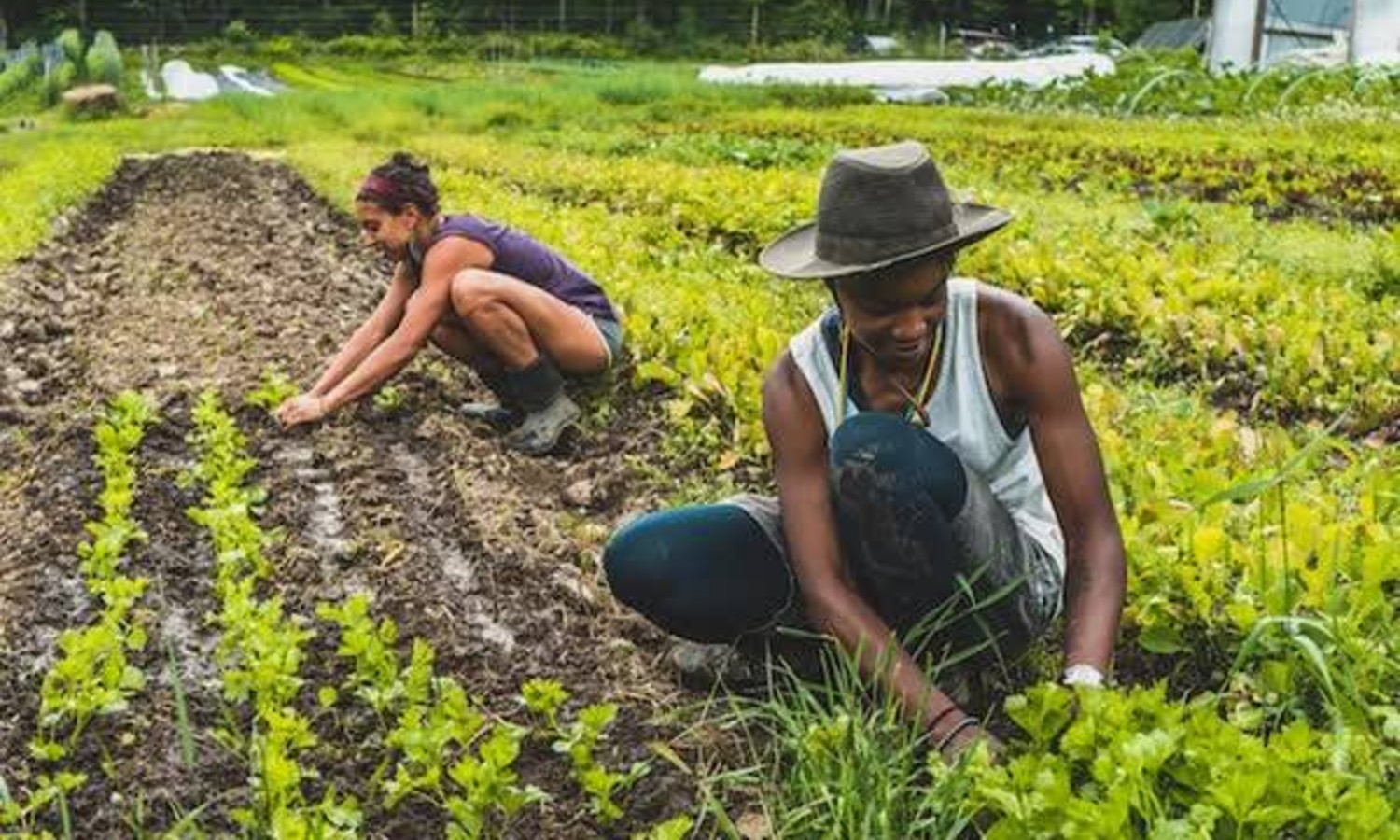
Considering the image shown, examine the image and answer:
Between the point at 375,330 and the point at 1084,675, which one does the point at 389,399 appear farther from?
the point at 1084,675

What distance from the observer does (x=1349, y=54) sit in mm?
21562

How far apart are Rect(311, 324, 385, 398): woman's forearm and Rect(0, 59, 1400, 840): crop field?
0.66ft

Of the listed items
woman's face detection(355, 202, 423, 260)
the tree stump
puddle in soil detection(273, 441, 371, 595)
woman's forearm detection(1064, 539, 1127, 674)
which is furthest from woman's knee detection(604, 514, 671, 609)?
the tree stump

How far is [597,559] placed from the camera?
14.7 ft

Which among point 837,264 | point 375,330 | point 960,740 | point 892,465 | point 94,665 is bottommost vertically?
point 94,665

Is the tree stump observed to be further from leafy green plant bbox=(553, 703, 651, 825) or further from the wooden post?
leafy green plant bbox=(553, 703, 651, 825)

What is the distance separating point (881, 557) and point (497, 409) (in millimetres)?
3074

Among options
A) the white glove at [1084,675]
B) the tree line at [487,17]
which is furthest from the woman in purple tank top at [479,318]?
the tree line at [487,17]

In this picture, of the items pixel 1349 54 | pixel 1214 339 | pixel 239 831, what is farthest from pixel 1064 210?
pixel 1349 54

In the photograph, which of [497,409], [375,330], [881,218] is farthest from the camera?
[497,409]

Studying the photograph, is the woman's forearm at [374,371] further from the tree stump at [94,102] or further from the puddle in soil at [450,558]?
the tree stump at [94,102]

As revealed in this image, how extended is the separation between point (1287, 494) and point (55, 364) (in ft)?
17.4

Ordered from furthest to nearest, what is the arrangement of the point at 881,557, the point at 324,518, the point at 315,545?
the point at 324,518 < the point at 315,545 < the point at 881,557

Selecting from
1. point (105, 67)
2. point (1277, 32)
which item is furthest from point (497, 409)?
point (105, 67)
